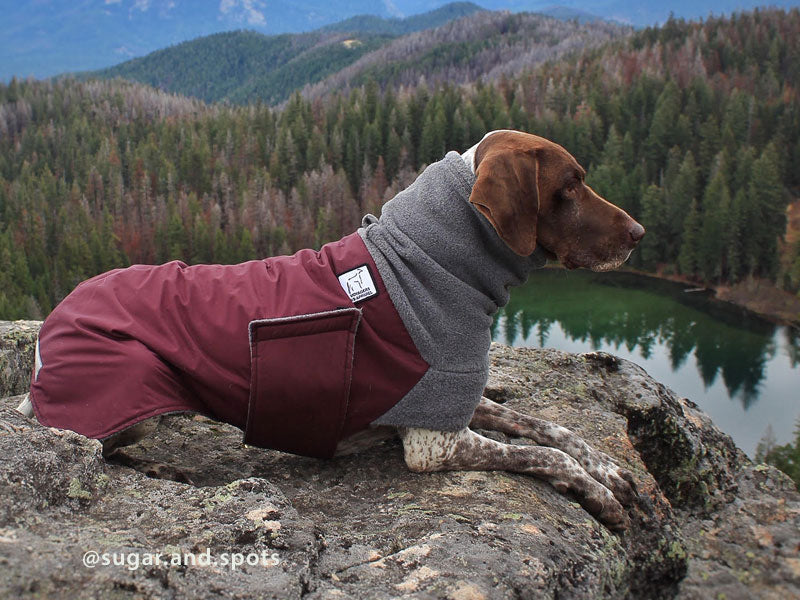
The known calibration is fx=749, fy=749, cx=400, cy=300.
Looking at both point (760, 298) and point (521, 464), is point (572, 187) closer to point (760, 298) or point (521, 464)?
point (521, 464)

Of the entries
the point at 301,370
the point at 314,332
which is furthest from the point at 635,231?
the point at 301,370

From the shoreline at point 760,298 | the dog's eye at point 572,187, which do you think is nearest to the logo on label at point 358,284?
the dog's eye at point 572,187

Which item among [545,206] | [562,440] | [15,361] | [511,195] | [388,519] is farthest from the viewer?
[15,361]

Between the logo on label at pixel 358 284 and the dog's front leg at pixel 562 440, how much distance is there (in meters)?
1.30

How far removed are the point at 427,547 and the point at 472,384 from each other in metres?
1.16

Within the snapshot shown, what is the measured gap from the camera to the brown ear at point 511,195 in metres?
3.85

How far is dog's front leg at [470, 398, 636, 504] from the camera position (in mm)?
4434

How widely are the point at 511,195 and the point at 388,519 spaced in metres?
1.74

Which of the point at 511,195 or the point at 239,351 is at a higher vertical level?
the point at 511,195

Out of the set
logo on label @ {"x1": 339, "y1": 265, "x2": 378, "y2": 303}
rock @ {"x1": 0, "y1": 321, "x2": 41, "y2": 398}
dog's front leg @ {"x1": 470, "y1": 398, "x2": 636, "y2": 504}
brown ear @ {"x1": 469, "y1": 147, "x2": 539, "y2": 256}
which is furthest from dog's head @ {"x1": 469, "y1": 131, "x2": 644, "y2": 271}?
rock @ {"x1": 0, "y1": 321, "x2": 41, "y2": 398}

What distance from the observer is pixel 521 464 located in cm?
421

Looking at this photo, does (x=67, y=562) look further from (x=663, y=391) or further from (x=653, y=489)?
(x=663, y=391)

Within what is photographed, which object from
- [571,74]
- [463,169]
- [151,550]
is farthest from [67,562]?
[571,74]

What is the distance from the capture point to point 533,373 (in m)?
6.20
